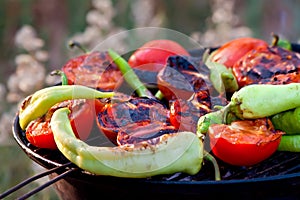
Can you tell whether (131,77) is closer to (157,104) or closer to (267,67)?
(157,104)

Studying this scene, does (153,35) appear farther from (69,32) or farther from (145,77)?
(145,77)

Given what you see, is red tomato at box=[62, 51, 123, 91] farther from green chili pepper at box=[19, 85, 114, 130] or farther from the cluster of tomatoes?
green chili pepper at box=[19, 85, 114, 130]

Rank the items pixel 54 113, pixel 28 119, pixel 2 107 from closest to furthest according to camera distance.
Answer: pixel 54 113
pixel 28 119
pixel 2 107

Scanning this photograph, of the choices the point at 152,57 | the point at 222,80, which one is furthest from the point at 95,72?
the point at 222,80

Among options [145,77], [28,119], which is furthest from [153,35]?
[28,119]

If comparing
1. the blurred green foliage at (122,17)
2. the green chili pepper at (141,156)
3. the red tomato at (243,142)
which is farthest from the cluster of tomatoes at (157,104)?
the blurred green foliage at (122,17)

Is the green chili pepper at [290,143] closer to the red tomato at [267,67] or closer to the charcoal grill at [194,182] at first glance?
the charcoal grill at [194,182]

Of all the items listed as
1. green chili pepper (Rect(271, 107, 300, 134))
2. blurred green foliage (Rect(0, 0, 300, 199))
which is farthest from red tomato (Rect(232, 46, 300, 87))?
blurred green foliage (Rect(0, 0, 300, 199))
